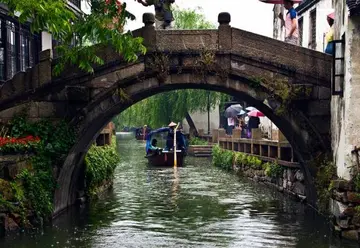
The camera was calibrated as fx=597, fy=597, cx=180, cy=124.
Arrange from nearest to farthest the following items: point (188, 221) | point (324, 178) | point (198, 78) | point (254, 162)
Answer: point (324, 178), point (198, 78), point (188, 221), point (254, 162)

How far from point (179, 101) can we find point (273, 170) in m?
22.5

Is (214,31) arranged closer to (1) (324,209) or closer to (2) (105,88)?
(2) (105,88)

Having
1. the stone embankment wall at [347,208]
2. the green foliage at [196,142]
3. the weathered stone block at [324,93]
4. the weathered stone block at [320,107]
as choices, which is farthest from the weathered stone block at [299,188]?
the green foliage at [196,142]

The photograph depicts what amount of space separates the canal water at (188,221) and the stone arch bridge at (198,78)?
147cm

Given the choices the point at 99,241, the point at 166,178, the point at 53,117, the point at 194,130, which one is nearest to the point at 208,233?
the point at 99,241

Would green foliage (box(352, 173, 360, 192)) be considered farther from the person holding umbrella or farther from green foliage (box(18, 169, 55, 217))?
green foliage (box(18, 169, 55, 217))

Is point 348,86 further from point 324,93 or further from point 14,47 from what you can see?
point 14,47

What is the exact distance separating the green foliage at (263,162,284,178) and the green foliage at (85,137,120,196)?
5197 millimetres

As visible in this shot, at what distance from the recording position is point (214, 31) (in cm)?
1344

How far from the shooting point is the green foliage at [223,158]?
2665 cm

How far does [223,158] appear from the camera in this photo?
91.6 ft

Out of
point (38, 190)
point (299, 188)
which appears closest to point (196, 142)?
point (299, 188)

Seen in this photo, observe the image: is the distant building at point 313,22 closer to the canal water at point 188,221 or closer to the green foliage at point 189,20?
the canal water at point 188,221

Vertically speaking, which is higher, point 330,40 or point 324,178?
point 330,40
